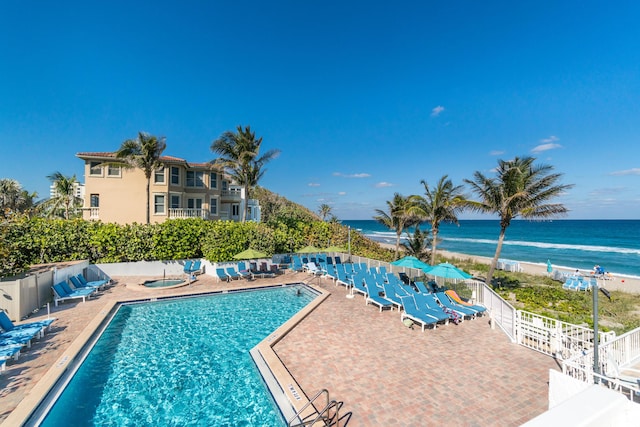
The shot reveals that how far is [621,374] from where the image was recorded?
6.73 metres

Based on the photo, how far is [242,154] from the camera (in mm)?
22781

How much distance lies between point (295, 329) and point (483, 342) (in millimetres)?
5631

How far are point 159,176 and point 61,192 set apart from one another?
12.6 m

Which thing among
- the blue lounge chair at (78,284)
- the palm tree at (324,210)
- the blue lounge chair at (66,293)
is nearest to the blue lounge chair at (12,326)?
the blue lounge chair at (66,293)

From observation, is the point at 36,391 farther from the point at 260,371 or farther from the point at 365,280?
the point at 365,280

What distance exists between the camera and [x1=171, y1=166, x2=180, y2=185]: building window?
25.8 m

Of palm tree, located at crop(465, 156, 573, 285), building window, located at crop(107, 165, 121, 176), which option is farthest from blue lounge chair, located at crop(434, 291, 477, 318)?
building window, located at crop(107, 165, 121, 176)

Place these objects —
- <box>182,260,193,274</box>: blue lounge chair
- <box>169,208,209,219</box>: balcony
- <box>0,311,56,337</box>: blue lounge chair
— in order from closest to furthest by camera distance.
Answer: <box>0,311,56,337</box>: blue lounge chair → <box>182,260,193,274</box>: blue lounge chair → <box>169,208,209,219</box>: balcony

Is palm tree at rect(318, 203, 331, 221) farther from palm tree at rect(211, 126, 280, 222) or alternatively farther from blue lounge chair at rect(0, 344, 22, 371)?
blue lounge chair at rect(0, 344, 22, 371)

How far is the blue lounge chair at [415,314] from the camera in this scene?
387 inches

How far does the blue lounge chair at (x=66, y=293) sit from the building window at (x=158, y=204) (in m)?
12.2

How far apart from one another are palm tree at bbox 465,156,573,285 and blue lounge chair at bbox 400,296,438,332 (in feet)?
24.5

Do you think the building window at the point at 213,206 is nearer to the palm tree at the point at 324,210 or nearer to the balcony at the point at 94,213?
the balcony at the point at 94,213

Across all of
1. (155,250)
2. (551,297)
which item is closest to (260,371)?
(155,250)
